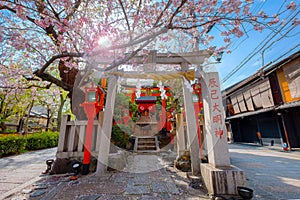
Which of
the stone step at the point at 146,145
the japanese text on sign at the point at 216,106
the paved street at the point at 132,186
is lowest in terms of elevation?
the paved street at the point at 132,186

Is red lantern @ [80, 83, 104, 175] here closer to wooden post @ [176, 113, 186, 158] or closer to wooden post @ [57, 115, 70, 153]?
wooden post @ [57, 115, 70, 153]

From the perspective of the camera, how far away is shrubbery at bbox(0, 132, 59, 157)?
7.20m

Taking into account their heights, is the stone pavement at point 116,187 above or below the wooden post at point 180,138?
below

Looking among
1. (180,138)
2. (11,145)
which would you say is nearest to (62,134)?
(180,138)

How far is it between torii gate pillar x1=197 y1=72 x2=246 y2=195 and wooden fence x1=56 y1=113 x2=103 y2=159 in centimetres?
327

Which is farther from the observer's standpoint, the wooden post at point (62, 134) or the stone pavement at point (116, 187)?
the wooden post at point (62, 134)

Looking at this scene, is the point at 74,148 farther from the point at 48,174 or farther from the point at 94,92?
the point at 94,92

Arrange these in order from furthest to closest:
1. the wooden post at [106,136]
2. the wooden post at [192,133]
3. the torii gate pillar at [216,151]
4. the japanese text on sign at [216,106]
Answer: the wooden post at [106,136] < the wooden post at [192,133] < the japanese text on sign at [216,106] < the torii gate pillar at [216,151]

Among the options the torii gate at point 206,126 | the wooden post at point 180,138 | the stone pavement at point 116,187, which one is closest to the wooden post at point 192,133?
the torii gate at point 206,126

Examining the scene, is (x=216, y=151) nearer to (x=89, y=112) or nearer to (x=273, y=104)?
(x=89, y=112)

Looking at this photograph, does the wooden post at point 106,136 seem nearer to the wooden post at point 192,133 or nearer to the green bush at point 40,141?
the wooden post at point 192,133

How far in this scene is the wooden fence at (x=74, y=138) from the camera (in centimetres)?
420

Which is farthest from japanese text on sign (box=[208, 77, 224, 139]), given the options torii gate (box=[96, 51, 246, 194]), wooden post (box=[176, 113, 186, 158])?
wooden post (box=[176, 113, 186, 158])

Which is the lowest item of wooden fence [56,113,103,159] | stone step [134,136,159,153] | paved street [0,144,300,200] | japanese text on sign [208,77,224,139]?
paved street [0,144,300,200]
